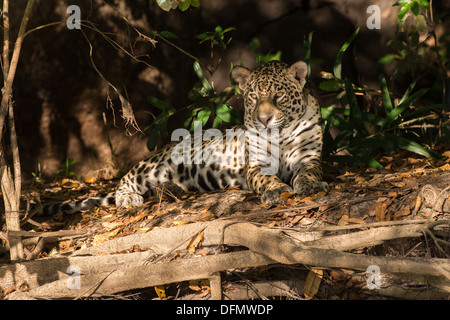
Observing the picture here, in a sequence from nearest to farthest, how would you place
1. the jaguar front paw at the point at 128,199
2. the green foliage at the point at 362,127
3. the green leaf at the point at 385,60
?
the jaguar front paw at the point at 128,199 → the green foliage at the point at 362,127 → the green leaf at the point at 385,60

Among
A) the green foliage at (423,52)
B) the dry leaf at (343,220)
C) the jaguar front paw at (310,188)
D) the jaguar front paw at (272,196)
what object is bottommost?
the dry leaf at (343,220)

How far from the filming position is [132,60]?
344 inches

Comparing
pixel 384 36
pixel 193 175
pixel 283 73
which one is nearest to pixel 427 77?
pixel 384 36

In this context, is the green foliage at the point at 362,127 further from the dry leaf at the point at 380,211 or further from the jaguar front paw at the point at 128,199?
the jaguar front paw at the point at 128,199

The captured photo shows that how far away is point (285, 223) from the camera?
4938mm

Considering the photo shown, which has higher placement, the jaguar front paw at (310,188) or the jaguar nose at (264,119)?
the jaguar nose at (264,119)

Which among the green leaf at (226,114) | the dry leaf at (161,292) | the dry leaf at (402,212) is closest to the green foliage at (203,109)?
the green leaf at (226,114)

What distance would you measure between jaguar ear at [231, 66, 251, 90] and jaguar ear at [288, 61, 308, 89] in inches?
20.7

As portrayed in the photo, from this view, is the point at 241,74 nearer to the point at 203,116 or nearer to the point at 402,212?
the point at 203,116

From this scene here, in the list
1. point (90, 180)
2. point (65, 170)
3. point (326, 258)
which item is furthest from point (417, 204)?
point (65, 170)

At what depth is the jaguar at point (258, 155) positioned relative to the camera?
620cm

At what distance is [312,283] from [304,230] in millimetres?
425

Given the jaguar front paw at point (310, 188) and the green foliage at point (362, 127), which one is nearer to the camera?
the jaguar front paw at point (310, 188)

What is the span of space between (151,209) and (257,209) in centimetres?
147
